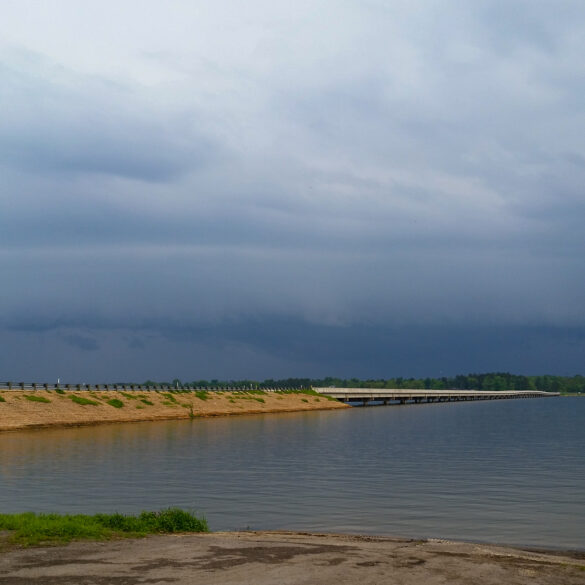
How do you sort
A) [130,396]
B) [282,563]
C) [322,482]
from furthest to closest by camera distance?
[130,396], [322,482], [282,563]

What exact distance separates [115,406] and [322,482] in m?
61.6

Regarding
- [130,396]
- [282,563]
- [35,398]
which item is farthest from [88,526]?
[130,396]

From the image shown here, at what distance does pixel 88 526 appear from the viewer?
803 inches

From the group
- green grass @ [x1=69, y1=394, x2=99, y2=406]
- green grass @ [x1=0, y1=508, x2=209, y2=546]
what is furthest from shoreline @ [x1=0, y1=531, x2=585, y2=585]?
green grass @ [x1=69, y1=394, x2=99, y2=406]

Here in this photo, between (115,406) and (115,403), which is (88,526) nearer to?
(115,406)

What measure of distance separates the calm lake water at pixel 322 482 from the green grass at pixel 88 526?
9.18ft

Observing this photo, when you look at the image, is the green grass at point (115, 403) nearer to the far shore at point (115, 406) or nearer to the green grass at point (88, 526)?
the far shore at point (115, 406)

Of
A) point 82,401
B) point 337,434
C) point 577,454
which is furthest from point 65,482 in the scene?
point 82,401

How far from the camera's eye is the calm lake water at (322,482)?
84.4 feet

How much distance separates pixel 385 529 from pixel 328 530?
1.98m

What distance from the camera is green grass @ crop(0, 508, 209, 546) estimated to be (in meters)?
19.3

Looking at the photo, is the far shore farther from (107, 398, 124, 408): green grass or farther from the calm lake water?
the calm lake water

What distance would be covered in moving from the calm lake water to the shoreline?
5155 mm

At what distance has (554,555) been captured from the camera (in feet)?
61.7
